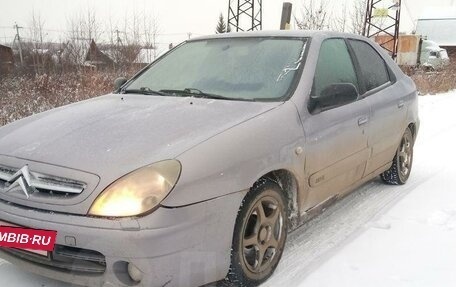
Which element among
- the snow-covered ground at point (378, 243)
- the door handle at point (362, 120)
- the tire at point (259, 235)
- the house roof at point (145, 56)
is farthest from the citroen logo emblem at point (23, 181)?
the house roof at point (145, 56)

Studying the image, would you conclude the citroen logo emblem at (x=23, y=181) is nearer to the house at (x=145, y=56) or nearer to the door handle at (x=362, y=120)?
the door handle at (x=362, y=120)

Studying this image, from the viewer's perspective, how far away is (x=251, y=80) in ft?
10.6

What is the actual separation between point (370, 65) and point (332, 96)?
4.13ft

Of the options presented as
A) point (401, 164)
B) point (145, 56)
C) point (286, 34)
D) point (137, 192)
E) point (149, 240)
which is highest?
point (286, 34)

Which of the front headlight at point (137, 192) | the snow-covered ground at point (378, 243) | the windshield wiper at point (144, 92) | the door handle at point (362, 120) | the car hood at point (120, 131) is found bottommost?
the snow-covered ground at point (378, 243)

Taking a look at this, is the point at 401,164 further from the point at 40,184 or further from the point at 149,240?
the point at 40,184

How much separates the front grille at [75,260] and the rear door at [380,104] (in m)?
2.40

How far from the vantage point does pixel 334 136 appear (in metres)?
3.26

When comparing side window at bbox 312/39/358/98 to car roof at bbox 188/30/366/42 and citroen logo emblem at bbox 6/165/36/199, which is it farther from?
citroen logo emblem at bbox 6/165/36/199

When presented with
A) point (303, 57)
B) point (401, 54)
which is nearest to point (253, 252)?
point (303, 57)

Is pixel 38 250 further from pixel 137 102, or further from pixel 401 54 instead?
pixel 401 54

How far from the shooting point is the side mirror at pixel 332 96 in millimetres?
3125

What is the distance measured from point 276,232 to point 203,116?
2.73 ft

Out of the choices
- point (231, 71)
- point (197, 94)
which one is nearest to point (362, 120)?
point (231, 71)
